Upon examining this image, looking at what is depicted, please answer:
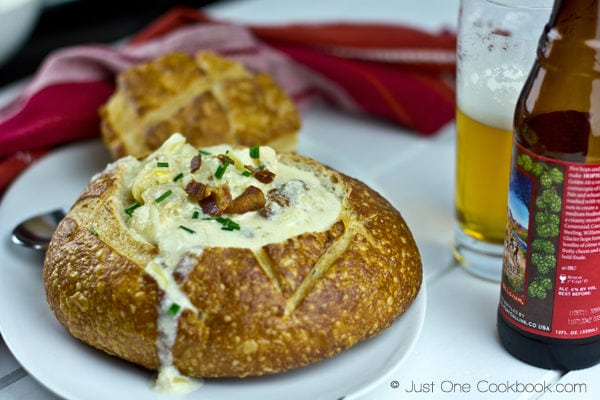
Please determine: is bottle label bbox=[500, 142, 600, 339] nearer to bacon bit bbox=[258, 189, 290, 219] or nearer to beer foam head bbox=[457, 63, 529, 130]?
beer foam head bbox=[457, 63, 529, 130]

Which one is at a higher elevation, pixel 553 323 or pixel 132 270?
pixel 132 270

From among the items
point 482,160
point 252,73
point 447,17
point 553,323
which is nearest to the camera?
point 553,323

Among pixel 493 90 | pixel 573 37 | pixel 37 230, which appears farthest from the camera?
pixel 37 230

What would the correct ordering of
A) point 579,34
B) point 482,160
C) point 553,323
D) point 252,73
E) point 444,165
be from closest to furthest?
1. point 579,34
2. point 553,323
3. point 482,160
4. point 444,165
5. point 252,73

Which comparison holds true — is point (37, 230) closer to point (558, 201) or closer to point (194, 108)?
point (194, 108)

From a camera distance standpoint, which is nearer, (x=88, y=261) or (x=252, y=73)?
(x=88, y=261)

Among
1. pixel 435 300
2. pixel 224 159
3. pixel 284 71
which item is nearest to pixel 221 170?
pixel 224 159

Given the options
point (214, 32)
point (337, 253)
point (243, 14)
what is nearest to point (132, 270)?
point (337, 253)

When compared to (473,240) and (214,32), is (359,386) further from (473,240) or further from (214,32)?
(214,32)

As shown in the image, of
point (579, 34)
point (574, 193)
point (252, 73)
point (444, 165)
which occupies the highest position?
point (579, 34)
